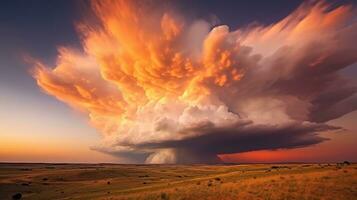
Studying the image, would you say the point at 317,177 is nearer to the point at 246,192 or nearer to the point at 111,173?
the point at 246,192

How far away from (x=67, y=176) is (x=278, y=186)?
77.1 m

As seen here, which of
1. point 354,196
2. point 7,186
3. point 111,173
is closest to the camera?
point 354,196

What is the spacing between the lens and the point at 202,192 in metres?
35.4

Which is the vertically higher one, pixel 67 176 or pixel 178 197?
pixel 67 176

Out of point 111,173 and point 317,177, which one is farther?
point 111,173

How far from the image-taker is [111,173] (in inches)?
4198

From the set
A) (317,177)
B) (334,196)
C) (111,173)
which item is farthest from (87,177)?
(334,196)

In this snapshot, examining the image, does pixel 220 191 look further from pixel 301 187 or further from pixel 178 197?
pixel 301 187

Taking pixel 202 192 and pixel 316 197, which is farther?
pixel 202 192

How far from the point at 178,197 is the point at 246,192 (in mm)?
8023

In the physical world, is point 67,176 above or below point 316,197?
above

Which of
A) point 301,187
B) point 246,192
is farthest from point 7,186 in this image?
point 301,187

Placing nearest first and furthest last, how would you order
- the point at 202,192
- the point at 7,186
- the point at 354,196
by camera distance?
the point at 354,196 < the point at 202,192 < the point at 7,186

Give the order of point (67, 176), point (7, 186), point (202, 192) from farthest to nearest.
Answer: point (67, 176) < point (7, 186) < point (202, 192)
